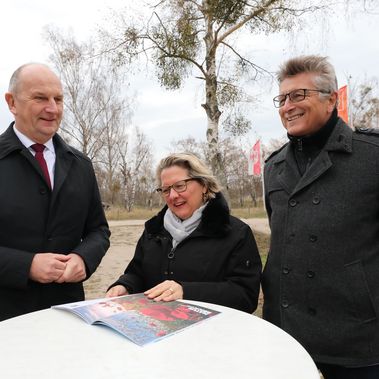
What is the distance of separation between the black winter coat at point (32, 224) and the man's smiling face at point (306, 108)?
1164mm

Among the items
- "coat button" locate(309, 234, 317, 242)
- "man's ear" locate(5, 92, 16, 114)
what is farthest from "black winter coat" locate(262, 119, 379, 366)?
"man's ear" locate(5, 92, 16, 114)

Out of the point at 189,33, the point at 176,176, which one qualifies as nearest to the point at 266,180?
the point at 176,176

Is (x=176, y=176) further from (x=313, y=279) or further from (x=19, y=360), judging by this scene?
(x=19, y=360)

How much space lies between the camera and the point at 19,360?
110cm

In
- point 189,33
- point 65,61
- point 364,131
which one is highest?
point 65,61

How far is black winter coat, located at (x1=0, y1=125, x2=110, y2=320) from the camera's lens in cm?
180

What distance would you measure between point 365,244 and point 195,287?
76 centimetres

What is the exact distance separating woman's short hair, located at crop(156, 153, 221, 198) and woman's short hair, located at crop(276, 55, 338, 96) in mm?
660

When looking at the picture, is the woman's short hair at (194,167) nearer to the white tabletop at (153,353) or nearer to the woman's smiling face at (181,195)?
the woman's smiling face at (181,195)

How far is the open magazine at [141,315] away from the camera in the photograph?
1.27 m

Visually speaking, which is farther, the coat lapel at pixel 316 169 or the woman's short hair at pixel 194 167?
the woman's short hair at pixel 194 167

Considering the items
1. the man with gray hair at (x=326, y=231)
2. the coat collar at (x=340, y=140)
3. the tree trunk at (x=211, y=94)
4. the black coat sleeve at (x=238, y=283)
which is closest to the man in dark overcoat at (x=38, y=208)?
the black coat sleeve at (x=238, y=283)

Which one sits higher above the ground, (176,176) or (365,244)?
(176,176)

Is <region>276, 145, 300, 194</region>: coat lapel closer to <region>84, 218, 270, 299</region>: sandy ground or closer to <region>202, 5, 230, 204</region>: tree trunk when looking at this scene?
<region>84, 218, 270, 299</region>: sandy ground
